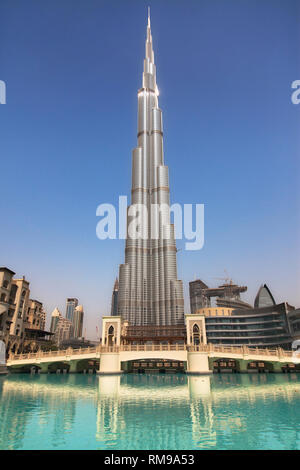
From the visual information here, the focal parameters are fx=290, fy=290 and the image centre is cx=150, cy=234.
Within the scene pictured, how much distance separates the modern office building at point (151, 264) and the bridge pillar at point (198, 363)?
4830 inches

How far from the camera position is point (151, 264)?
17962 cm

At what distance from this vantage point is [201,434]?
48.4 ft

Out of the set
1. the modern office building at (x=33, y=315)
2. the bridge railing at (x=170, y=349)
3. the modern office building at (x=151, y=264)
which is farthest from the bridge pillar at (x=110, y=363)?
the modern office building at (x=151, y=264)

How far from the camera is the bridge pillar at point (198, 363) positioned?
4431 cm

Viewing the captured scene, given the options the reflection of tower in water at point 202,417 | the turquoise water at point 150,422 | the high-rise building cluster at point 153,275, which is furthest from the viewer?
the high-rise building cluster at point 153,275

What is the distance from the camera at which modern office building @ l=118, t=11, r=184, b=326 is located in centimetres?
16775

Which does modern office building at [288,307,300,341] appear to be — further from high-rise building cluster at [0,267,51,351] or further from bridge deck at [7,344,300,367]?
high-rise building cluster at [0,267,51,351]

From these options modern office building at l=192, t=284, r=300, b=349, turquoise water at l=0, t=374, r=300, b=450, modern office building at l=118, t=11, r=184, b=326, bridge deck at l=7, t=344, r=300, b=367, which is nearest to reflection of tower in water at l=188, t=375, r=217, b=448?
turquoise water at l=0, t=374, r=300, b=450

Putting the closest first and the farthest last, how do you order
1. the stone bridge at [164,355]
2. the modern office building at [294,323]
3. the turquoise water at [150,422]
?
the turquoise water at [150,422], the stone bridge at [164,355], the modern office building at [294,323]

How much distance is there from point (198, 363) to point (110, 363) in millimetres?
13928

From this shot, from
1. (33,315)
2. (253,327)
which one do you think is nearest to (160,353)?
(33,315)

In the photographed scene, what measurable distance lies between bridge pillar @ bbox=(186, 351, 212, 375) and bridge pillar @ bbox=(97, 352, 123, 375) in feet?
37.6

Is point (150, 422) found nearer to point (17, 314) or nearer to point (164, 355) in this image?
point (164, 355)

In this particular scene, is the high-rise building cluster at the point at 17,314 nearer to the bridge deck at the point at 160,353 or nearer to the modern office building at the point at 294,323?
the bridge deck at the point at 160,353
